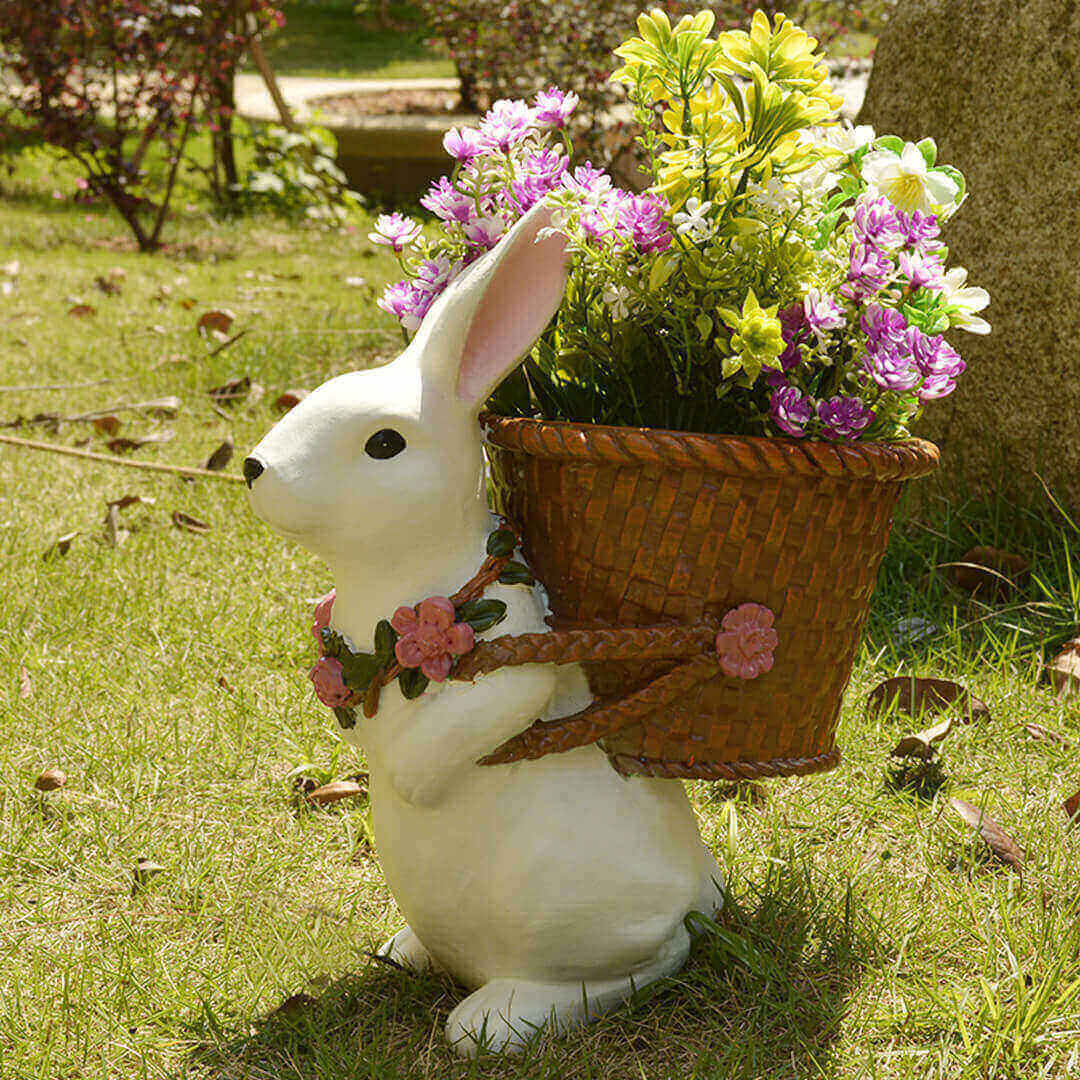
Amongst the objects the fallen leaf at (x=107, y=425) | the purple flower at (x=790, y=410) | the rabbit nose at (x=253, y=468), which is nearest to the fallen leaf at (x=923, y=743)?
the purple flower at (x=790, y=410)

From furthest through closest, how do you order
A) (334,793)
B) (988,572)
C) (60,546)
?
1. (60,546)
2. (988,572)
3. (334,793)

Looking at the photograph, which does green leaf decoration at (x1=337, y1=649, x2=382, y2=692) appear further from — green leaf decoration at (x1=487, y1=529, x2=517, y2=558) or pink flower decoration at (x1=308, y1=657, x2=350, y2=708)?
green leaf decoration at (x1=487, y1=529, x2=517, y2=558)

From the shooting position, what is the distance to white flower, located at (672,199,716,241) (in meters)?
1.44

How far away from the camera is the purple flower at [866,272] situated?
1483mm

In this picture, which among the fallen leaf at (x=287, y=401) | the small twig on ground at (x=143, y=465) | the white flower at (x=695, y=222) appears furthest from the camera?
the fallen leaf at (x=287, y=401)

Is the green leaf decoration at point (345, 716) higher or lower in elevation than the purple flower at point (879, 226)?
lower

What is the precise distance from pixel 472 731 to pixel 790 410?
0.53 m

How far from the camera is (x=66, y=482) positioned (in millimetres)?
3643

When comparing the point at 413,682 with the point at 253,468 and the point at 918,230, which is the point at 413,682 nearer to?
the point at 253,468

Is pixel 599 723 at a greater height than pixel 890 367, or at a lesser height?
lesser

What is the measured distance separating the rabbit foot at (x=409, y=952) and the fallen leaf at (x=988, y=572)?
1551 mm

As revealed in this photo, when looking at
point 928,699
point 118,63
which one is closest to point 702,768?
point 928,699

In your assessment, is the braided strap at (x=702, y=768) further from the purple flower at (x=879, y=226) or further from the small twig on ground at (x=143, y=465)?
the small twig on ground at (x=143, y=465)

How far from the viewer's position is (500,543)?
61.8 inches
